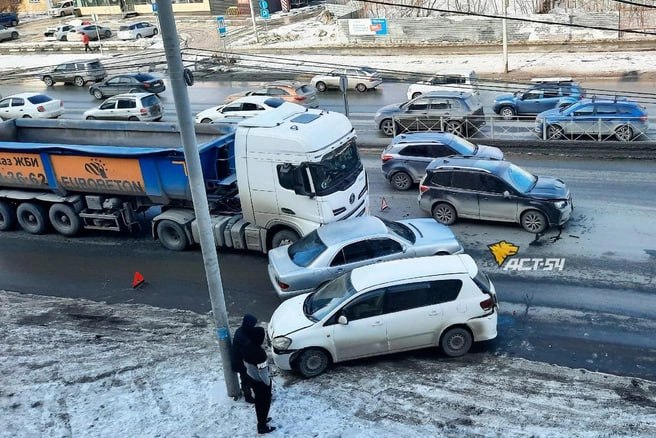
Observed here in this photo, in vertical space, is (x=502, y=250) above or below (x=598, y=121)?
below

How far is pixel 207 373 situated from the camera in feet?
34.3

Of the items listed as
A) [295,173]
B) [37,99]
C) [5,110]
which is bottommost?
[5,110]

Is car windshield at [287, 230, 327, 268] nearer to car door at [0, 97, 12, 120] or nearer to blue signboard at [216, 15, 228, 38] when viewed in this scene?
car door at [0, 97, 12, 120]

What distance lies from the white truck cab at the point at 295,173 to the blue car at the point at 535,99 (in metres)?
11.5

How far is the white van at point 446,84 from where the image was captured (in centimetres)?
2747

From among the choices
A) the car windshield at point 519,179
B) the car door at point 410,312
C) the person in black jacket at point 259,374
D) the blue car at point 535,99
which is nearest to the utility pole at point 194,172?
the person in black jacket at point 259,374

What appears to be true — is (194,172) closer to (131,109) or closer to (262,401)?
(262,401)

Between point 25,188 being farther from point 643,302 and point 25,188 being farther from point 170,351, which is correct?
point 643,302

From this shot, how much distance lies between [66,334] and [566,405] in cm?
831

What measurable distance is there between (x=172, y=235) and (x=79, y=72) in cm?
2720

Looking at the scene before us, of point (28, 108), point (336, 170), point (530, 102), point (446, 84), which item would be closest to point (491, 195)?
point (336, 170)

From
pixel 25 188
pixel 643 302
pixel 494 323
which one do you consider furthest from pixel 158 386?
pixel 25 188

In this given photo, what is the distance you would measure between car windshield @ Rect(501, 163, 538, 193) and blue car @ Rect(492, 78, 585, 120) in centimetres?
860

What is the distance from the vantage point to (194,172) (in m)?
8.81
